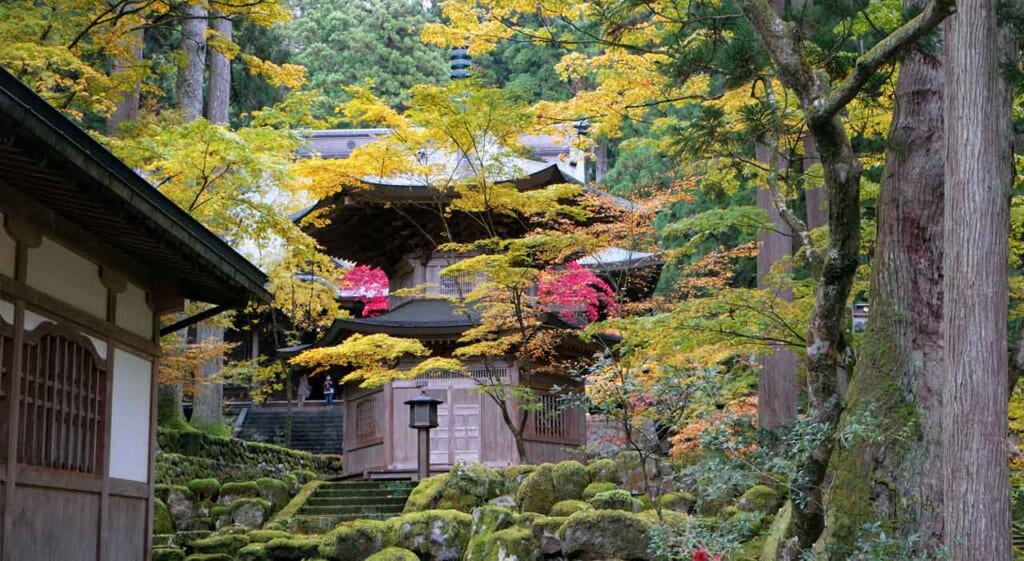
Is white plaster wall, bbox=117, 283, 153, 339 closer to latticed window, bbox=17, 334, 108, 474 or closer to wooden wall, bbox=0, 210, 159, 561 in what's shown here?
wooden wall, bbox=0, 210, 159, 561

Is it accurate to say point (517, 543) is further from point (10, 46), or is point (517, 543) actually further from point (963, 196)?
point (10, 46)

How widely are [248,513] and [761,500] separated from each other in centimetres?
821

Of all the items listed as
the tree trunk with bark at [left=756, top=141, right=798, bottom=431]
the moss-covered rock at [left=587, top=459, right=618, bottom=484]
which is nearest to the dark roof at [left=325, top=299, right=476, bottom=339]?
the moss-covered rock at [left=587, top=459, right=618, bottom=484]

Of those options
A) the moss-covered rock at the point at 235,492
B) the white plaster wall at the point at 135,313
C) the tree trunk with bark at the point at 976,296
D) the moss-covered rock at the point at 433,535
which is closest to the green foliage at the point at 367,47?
the moss-covered rock at the point at 235,492

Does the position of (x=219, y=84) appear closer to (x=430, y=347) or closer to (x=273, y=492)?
(x=430, y=347)

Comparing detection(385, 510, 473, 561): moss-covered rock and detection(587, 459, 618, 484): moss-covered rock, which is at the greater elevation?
detection(587, 459, 618, 484): moss-covered rock

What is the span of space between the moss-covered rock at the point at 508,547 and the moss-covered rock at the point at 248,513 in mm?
5180

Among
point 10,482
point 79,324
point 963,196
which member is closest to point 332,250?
point 79,324

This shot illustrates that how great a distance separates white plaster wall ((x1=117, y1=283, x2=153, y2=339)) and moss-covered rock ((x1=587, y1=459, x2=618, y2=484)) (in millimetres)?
7164

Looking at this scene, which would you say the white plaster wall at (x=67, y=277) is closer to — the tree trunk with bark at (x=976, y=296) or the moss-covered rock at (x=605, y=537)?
the moss-covered rock at (x=605, y=537)

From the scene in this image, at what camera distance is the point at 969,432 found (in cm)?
689

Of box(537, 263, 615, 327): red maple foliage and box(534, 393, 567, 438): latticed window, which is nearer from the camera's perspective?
box(537, 263, 615, 327): red maple foliage

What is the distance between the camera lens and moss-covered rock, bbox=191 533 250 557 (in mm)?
14148

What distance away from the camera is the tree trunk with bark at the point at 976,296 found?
6.83 metres
